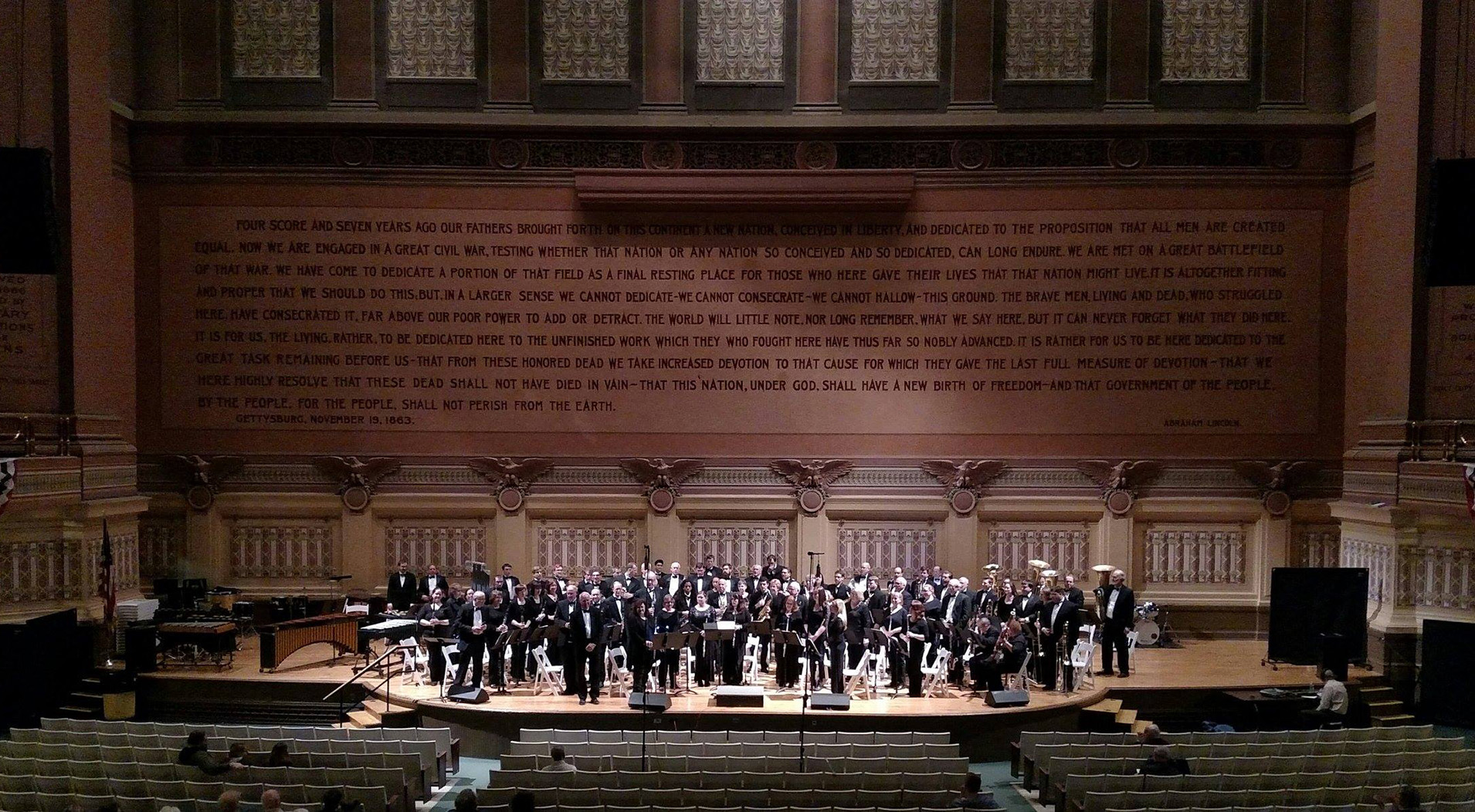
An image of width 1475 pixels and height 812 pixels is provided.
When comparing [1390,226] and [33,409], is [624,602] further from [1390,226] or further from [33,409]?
[1390,226]

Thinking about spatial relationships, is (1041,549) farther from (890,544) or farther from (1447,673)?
(1447,673)

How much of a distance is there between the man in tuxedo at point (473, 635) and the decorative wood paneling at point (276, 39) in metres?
9.89

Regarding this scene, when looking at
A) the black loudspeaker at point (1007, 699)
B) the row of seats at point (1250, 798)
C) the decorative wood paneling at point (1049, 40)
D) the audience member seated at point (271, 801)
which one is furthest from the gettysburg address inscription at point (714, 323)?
the audience member seated at point (271, 801)

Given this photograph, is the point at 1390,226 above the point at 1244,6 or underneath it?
underneath

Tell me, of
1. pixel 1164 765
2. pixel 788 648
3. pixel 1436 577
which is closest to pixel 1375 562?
pixel 1436 577

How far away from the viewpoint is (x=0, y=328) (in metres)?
14.8

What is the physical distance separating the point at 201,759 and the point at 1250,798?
29.5 ft

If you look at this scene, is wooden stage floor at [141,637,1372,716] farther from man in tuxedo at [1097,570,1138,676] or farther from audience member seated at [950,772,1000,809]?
audience member seated at [950,772,1000,809]

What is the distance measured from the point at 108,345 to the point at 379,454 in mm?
4439

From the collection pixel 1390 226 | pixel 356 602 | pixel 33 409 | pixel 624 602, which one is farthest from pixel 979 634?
pixel 33 409

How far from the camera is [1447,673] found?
13477 mm

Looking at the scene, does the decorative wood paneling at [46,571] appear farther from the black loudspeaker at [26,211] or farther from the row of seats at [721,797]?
the row of seats at [721,797]

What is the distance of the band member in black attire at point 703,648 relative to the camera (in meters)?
13.4

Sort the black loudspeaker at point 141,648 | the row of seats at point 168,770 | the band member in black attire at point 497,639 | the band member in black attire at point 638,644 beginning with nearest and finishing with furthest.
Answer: the row of seats at point 168,770 → the band member in black attire at point 638,644 → the band member in black attire at point 497,639 → the black loudspeaker at point 141,648
